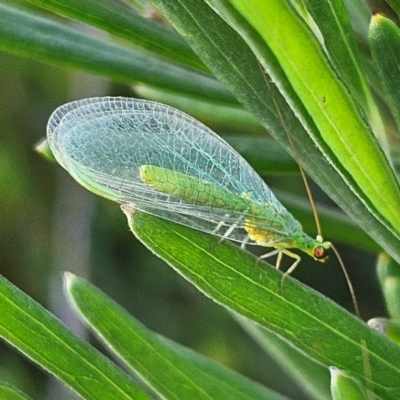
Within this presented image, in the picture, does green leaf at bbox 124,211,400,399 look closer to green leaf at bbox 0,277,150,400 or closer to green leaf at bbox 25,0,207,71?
green leaf at bbox 0,277,150,400

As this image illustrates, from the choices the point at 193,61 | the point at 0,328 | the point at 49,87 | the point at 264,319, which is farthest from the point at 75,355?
the point at 49,87

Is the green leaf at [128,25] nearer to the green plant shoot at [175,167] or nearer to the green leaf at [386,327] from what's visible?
the green plant shoot at [175,167]

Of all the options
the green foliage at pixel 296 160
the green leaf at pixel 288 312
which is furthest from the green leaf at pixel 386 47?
the green leaf at pixel 288 312

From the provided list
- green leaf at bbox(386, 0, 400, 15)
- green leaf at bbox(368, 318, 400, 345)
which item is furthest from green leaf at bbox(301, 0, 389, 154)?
green leaf at bbox(368, 318, 400, 345)

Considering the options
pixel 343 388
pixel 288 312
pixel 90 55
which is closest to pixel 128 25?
pixel 90 55

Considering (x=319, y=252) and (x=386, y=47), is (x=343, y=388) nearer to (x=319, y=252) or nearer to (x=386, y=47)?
(x=386, y=47)
